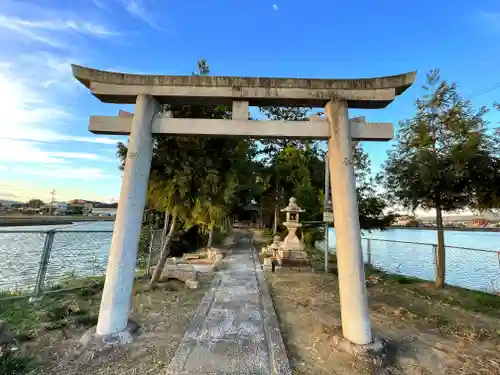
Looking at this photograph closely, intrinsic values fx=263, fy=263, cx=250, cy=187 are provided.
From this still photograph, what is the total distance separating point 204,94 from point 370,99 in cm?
218

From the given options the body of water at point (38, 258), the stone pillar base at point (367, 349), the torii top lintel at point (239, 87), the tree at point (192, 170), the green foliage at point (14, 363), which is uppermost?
the torii top lintel at point (239, 87)

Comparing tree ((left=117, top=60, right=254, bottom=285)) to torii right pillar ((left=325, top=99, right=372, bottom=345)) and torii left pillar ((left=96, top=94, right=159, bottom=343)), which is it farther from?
torii right pillar ((left=325, top=99, right=372, bottom=345))

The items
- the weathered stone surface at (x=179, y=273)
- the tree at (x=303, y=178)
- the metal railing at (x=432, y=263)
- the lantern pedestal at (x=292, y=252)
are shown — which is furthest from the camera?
the tree at (x=303, y=178)

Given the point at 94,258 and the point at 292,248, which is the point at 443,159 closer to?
the point at 292,248

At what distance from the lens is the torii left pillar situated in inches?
120

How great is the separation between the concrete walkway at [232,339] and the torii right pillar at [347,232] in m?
0.90

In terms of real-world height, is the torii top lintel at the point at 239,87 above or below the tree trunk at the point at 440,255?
above

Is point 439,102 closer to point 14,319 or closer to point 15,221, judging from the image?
point 14,319

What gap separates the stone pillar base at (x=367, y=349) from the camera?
2.77m

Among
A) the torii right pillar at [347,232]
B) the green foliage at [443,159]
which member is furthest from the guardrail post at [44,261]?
the green foliage at [443,159]

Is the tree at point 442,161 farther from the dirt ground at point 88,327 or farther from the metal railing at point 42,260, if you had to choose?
the metal railing at point 42,260

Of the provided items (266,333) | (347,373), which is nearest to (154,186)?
(266,333)

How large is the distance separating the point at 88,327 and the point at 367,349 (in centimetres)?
350

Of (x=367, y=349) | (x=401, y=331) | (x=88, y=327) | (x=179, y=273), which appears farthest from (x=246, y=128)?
(x=179, y=273)
